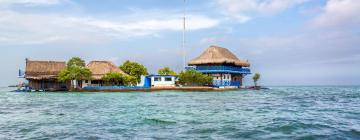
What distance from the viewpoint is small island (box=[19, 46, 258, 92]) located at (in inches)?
1988

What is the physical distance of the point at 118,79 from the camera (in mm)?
52094

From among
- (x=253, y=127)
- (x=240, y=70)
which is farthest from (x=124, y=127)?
(x=240, y=70)

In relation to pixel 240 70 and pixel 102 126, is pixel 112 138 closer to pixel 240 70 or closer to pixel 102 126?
pixel 102 126

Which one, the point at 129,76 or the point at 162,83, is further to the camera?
the point at 162,83

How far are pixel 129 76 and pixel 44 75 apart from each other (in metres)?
11.5

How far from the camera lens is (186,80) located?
182 ft

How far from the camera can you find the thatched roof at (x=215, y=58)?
2298 inches

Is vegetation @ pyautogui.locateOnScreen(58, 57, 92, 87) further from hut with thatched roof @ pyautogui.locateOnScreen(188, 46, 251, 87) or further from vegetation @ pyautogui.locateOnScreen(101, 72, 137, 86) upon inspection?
hut with thatched roof @ pyautogui.locateOnScreen(188, 46, 251, 87)

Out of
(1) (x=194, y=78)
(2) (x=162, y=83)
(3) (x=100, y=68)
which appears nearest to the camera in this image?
(3) (x=100, y=68)

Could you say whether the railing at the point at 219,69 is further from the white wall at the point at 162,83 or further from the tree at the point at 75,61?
the tree at the point at 75,61

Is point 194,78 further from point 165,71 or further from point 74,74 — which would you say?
point 74,74

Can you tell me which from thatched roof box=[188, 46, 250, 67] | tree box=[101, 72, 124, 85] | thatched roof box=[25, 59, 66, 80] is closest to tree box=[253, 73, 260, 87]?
thatched roof box=[188, 46, 250, 67]

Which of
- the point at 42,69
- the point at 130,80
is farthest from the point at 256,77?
the point at 42,69

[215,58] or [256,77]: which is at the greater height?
[215,58]
